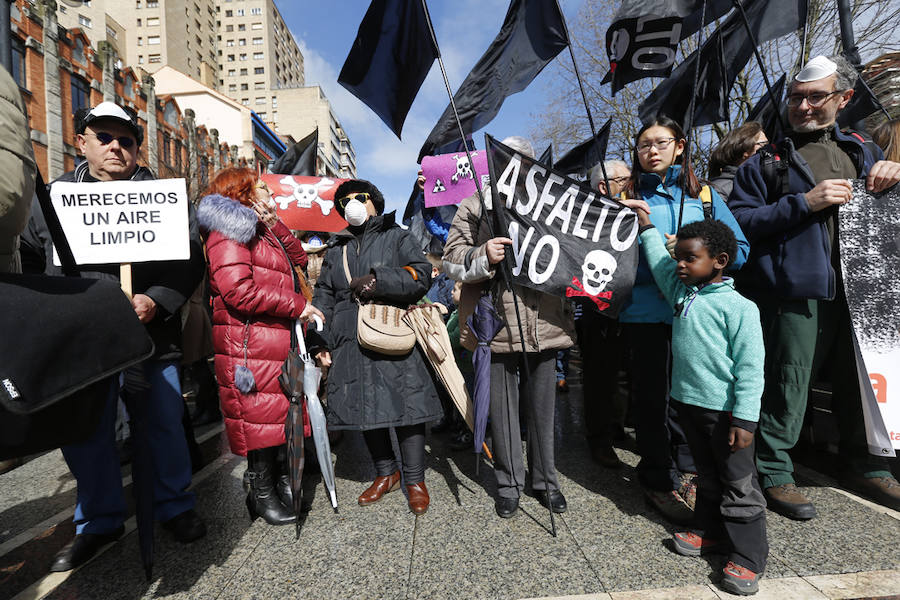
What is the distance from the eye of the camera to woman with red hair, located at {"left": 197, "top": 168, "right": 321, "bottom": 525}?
261 centimetres

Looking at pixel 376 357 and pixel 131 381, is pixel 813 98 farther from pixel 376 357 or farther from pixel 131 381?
pixel 131 381

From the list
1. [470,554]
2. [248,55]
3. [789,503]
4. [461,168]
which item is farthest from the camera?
[248,55]

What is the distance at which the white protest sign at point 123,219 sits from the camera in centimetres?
209

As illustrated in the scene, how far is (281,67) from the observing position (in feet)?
253

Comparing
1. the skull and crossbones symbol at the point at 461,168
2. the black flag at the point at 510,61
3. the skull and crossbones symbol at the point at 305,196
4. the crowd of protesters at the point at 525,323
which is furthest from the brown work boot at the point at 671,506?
the skull and crossbones symbol at the point at 305,196

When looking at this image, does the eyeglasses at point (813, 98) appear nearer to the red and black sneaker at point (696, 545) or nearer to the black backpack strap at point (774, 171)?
the black backpack strap at point (774, 171)

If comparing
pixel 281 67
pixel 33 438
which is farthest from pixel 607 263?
pixel 281 67

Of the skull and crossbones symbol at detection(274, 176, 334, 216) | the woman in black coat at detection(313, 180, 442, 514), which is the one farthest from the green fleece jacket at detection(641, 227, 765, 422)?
the skull and crossbones symbol at detection(274, 176, 334, 216)

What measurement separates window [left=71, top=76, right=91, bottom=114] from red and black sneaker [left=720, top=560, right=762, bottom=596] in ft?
86.2

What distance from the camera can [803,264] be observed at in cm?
262

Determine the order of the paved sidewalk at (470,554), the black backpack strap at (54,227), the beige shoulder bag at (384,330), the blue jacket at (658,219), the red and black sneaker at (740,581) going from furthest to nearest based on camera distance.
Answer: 1. the beige shoulder bag at (384,330)
2. the blue jacket at (658,219)
3. the paved sidewalk at (470,554)
4. the red and black sneaker at (740,581)
5. the black backpack strap at (54,227)

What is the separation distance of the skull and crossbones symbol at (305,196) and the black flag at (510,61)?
371 cm

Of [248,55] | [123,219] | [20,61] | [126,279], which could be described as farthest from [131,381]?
[248,55]

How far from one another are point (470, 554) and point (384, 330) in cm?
134
